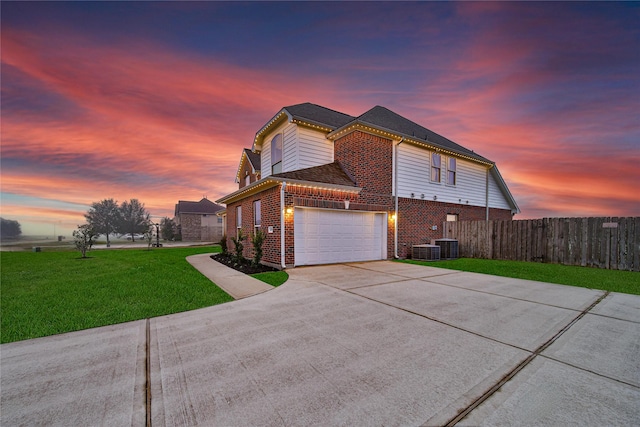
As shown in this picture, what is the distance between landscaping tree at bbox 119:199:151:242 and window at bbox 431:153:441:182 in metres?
46.3

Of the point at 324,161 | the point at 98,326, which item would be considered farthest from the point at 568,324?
the point at 324,161

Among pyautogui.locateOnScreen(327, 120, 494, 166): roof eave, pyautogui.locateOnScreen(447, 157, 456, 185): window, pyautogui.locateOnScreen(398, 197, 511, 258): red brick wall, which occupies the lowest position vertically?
pyautogui.locateOnScreen(398, 197, 511, 258): red brick wall

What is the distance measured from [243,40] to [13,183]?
1526 cm

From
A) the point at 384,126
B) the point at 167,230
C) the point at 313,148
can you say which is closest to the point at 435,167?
the point at 384,126

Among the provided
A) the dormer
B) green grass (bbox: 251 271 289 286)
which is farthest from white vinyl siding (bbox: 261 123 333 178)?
green grass (bbox: 251 271 289 286)

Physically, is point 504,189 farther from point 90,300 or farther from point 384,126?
point 90,300

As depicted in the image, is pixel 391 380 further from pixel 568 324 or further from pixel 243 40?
pixel 243 40

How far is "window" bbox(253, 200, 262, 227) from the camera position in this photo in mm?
10221

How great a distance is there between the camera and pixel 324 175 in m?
9.64

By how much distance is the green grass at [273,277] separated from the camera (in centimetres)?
651

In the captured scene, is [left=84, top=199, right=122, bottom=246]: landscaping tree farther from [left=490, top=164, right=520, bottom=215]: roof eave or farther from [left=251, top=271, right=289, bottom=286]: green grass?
[left=490, top=164, right=520, bottom=215]: roof eave

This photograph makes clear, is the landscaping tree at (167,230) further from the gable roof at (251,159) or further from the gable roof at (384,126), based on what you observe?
the gable roof at (384,126)

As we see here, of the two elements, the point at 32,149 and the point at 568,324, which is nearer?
the point at 568,324

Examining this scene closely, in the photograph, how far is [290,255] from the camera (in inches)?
339
